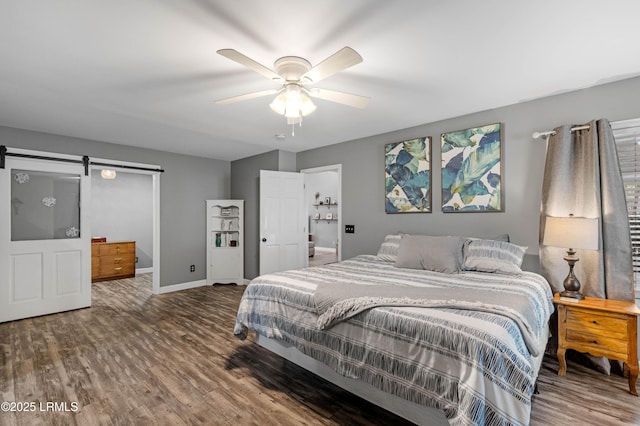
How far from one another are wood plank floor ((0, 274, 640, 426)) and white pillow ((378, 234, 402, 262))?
1.58 meters

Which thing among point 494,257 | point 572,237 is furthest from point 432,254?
point 572,237

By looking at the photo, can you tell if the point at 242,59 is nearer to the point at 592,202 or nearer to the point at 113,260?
the point at 592,202

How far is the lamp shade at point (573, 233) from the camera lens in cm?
239

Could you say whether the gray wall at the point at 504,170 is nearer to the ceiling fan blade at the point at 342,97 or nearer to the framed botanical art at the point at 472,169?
the framed botanical art at the point at 472,169

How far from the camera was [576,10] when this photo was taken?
1.72 meters

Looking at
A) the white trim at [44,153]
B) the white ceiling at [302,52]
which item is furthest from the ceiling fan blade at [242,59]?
the white trim at [44,153]

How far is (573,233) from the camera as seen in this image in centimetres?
244

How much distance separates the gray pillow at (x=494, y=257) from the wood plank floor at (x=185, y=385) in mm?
889

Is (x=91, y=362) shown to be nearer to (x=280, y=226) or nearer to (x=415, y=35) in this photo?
(x=280, y=226)

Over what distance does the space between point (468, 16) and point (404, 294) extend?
5.65ft

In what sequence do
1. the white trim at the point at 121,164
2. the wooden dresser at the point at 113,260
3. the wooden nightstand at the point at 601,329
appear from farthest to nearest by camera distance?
1. the wooden dresser at the point at 113,260
2. the white trim at the point at 121,164
3. the wooden nightstand at the point at 601,329

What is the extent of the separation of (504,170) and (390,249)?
1.46m

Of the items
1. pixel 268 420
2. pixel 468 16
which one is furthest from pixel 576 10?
pixel 268 420

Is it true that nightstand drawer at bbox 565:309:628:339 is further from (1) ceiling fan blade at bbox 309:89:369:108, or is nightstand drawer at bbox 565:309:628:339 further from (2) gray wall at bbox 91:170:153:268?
(2) gray wall at bbox 91:170:153:268
